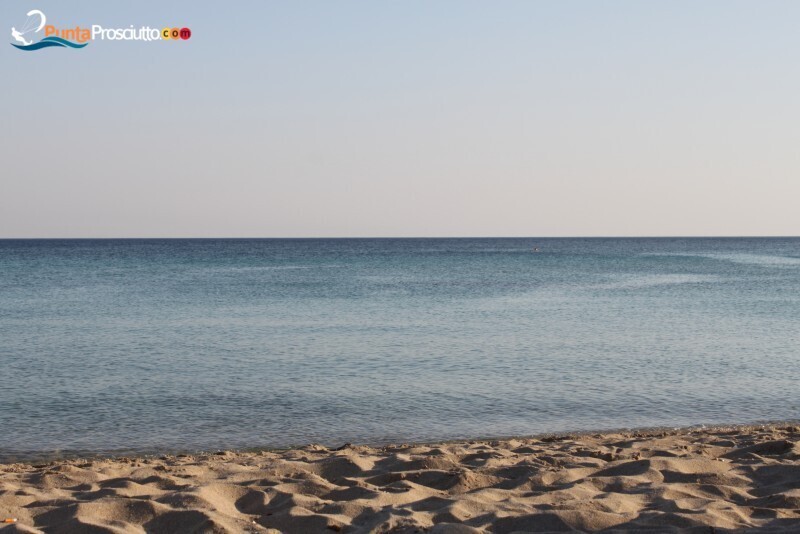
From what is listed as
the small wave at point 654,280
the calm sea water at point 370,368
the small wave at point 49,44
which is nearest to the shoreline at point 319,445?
the calm sea water at point 370,368

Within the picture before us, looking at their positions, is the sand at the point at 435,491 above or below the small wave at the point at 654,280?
above

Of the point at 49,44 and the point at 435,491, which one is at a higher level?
the point at 49,44

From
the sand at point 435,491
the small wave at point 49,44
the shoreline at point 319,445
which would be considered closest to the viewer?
the sand at point 435,491

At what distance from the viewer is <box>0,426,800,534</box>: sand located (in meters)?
5.87

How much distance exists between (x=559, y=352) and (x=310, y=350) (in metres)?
5.34

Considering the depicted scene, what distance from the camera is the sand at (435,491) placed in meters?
5.87

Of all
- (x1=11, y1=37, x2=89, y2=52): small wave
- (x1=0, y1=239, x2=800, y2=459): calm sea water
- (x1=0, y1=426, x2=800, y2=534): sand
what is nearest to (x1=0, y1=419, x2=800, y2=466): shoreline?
(x1=0, y1=239, x2=800, y2=459): calm sea water

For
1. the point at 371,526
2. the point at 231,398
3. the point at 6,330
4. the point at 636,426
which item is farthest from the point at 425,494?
the point at 6,330

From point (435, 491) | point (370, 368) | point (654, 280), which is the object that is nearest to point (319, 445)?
point (435, 491)

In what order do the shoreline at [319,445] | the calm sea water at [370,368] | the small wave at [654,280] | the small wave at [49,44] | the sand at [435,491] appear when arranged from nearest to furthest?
the sand at [435,491] → the shoreline at [319,445] → the calm sea water at [370,368] → the small wave at [49,44] → the small wave at [654,280]

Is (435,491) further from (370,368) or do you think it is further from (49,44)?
(49,44)

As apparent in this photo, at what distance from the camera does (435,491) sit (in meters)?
6.88

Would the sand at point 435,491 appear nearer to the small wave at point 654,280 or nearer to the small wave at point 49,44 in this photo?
the small wave at point 49,44

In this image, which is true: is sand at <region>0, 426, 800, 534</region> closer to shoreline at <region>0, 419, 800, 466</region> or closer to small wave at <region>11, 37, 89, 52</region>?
shoreline at <region>0, 419, 800, 466</region>
